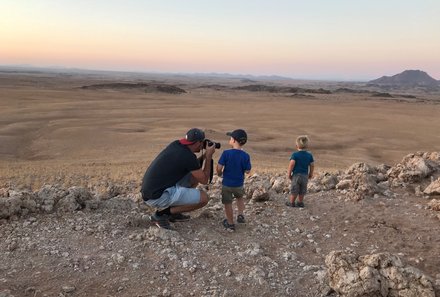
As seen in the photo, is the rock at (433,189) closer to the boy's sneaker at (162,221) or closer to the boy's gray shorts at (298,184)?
the boy's gray shorts at (298,184)

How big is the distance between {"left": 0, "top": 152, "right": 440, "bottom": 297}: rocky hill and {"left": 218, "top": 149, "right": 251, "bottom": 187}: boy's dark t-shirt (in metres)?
0.75

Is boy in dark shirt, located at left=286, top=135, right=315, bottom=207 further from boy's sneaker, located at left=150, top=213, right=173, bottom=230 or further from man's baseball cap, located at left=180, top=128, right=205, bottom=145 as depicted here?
boy's sneaker, located at left=150, top=213, right=173, bottom=230

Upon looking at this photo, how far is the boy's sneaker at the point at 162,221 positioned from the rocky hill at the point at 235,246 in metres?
0.13

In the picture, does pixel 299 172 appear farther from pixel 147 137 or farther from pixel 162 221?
pixel 147 137

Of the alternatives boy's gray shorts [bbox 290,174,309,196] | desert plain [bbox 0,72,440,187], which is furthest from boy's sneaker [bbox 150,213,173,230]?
desert plain [bbox 0,72,440,187]

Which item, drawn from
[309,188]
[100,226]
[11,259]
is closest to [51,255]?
[11,259]

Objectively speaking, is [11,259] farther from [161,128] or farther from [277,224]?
[161,128]

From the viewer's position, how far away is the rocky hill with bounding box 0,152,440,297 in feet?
15.9

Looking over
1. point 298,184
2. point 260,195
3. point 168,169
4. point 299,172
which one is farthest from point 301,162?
point 168,169

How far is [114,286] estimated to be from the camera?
4.92 m

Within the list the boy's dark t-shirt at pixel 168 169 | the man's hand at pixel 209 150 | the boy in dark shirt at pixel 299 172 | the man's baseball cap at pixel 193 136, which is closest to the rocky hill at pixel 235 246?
the boy in dark shirt at pixel 299 172

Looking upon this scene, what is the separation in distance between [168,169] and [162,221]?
2.56 ft

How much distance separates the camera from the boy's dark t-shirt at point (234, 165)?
644 centimetres

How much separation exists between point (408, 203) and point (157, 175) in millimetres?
4316
